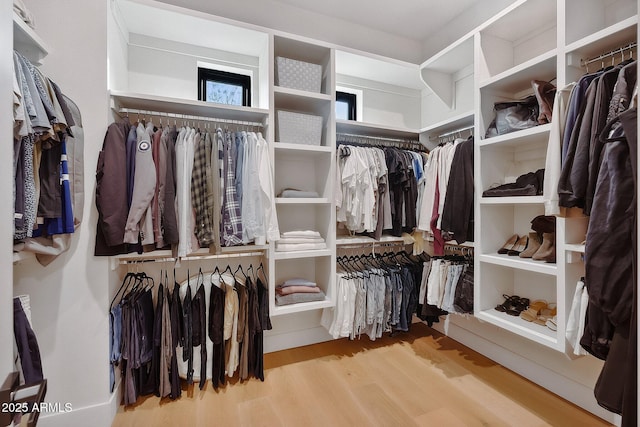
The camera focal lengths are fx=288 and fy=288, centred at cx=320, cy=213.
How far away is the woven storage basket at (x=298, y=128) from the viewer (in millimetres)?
2111

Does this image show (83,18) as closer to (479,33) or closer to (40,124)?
(40,124)

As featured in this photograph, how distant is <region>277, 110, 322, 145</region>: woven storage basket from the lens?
83.1 inches

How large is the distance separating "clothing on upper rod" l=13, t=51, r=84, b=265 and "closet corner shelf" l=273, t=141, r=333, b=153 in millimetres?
1109

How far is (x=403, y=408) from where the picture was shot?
1738 millimetres

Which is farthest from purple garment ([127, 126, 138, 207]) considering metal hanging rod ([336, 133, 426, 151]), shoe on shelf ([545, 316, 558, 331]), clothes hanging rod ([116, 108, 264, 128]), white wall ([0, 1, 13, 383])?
shoe on shelf ([545, 316, 558, 331])

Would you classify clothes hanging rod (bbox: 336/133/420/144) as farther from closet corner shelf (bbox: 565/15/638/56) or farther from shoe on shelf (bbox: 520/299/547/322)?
shoe on shelf (bbox: 520/299/547/322)

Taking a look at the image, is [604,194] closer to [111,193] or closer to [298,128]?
[298,128]

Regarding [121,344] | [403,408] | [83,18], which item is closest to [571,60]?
[403,408]

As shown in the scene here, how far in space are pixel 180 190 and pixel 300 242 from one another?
35.4 inches

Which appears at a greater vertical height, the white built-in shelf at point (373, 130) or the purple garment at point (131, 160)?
the white built-in shelf at point (373, 130)

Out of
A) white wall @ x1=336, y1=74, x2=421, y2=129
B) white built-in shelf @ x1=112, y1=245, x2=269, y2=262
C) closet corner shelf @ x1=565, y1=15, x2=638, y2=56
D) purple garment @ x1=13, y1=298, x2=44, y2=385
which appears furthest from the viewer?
white wall @ x1=336, y1=74, x2=421, y2=129

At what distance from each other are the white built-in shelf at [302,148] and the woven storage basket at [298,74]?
0.44 meters

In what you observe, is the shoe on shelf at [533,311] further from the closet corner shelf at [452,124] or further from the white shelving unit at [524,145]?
the closet corner shelf at [452,124]

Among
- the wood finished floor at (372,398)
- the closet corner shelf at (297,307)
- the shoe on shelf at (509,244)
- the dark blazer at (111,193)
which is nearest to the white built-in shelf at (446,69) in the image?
the shoe on shelf at (509,244)
